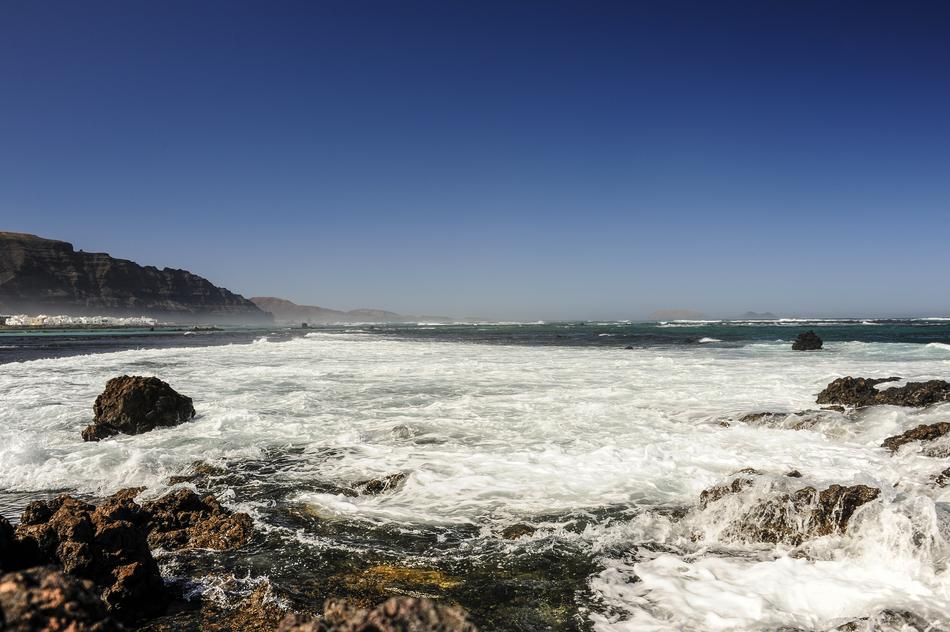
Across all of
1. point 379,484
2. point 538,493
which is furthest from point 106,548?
point 538,493

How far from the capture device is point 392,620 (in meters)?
2.07

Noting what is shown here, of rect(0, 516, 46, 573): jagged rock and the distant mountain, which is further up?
the distant mountain

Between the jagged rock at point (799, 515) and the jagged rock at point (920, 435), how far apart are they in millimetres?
4871

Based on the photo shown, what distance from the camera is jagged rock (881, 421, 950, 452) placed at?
9.38 meters

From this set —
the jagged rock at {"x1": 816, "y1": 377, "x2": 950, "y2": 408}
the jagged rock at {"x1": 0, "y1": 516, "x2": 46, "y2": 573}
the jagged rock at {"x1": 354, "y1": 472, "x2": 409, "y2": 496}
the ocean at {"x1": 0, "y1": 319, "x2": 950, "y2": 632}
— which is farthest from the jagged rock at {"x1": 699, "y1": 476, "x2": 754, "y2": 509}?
the jagged rock at {"x1": 816, "y1": 377, "x2": 950, "y2": 408}

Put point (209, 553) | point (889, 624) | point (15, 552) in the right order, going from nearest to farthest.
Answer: point (15, 552) < point (889, 624) < point (209, 553)

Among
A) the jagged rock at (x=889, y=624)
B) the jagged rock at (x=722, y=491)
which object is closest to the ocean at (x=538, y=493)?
the jagged rock at (x=889, y=624)

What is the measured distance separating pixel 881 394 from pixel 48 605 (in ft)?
57.6

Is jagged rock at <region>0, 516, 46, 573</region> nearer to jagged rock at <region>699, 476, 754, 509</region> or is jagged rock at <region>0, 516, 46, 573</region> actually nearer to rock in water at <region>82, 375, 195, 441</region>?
jagged rock at <region>699, 476, 754, 509</region>

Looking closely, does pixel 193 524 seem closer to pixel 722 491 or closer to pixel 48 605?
pixel 48 605

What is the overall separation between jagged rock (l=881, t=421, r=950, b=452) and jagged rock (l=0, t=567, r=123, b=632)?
38.5 ft

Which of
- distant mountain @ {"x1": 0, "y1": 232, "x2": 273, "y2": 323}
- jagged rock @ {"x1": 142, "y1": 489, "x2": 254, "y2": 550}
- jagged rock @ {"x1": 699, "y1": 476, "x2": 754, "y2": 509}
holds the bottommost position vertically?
jagged rock @ {"x1": 142, "y1": 489, "x2": 254, "y2": 550}

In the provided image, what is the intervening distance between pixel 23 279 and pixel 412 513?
190 meters

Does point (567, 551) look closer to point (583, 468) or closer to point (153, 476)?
point (583, 468)
